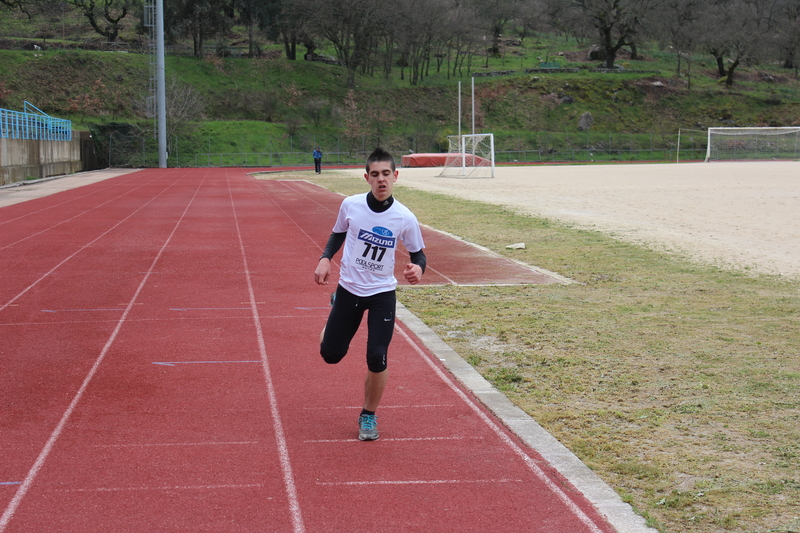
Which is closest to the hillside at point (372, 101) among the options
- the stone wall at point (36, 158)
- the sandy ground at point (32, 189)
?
the stone wall at point (36, 158)

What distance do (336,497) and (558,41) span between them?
392 ft

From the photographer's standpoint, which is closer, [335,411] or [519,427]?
[519,427]

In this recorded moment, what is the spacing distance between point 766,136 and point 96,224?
203 feet

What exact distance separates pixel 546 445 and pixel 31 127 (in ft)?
119

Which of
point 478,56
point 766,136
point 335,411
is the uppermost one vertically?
point 478,56

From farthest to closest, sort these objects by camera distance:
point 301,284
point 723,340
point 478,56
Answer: point 478,56 → point 301,284 → point 723,340

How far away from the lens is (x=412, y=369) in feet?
22.5

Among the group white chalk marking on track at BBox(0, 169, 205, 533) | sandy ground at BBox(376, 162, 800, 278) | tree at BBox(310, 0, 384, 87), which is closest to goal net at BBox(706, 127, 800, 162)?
sandy ground at BBox(376, 162, 800, 278)

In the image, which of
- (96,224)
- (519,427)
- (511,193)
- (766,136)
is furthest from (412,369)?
(766,136)

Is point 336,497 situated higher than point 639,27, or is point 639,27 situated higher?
point 639,27

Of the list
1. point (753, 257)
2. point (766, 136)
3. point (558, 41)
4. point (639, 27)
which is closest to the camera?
point (753, 257)

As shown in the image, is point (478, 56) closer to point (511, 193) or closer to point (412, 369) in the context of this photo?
point (511, 193)

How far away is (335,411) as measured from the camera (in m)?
5.76

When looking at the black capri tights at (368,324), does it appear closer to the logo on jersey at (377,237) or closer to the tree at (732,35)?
the logo on jersey at (377,237)
